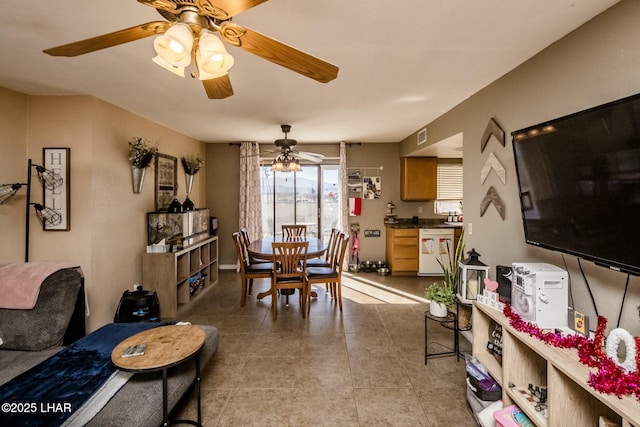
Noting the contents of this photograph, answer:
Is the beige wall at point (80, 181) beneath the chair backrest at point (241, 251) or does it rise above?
above

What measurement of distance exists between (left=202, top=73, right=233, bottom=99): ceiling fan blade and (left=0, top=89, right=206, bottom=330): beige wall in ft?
6.78

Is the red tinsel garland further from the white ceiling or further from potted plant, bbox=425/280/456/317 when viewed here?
the white ceiling

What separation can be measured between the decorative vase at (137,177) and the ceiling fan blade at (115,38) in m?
2.40

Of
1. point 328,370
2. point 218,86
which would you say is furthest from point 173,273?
point 218,86

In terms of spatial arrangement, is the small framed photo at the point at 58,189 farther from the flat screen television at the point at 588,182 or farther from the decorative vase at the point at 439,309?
the flat screen television at the point at 588,182

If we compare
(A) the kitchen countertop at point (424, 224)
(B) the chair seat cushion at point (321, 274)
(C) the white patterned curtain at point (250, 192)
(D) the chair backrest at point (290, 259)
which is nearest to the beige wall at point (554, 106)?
(B) the chair seat cushion at point (321, 274)

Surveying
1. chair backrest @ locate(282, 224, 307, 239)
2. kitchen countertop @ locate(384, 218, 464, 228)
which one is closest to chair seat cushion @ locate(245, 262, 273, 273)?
chair backrest @ locate(282, 224, 307, 239)

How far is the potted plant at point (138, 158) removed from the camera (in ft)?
A: 11.4

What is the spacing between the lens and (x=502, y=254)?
2.50 m

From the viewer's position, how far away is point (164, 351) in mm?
1718

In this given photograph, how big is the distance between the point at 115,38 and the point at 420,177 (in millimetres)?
5098

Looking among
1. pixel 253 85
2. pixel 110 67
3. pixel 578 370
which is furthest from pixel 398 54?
pixel 110 67

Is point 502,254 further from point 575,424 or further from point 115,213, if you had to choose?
point 115,213

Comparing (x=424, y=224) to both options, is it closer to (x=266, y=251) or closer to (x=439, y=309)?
(x=439, y=309)
